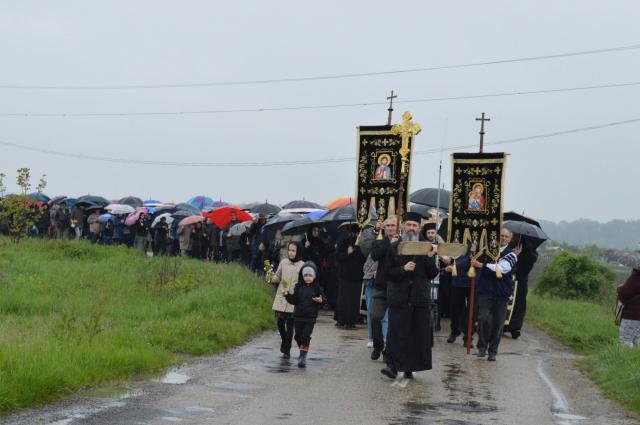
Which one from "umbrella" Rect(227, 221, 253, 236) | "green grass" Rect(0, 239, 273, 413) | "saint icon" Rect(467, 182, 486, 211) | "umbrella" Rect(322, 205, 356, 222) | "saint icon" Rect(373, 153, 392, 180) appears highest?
"saint icon" Rect(373, 153, 392, 180)

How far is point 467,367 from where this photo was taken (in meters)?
14.7

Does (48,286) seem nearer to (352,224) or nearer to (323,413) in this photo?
(352,224)

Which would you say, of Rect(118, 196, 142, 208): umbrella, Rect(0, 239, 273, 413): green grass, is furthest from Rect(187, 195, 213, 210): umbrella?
Rect(0, 239, 273, 413): green grass

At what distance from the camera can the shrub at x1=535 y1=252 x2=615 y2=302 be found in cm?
3359

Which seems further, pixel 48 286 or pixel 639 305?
pixel 48 286

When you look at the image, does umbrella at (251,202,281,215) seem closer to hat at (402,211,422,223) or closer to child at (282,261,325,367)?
child at (282,261,325,367)

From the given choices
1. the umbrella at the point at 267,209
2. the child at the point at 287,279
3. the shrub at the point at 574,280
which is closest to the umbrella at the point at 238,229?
the umbrella at the point at 267,209

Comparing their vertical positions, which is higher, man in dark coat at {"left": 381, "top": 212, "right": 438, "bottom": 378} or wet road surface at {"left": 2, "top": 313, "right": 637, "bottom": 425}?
man in dark coat at {"left": 381, "top": 212, "right": 438, "bottom": 378}

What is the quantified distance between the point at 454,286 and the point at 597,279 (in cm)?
1622

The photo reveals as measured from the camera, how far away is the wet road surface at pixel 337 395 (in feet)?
33.0

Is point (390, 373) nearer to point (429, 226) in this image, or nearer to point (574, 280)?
point (429, 226)

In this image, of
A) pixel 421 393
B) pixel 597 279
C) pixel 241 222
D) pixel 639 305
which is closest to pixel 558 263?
pixel 597 279

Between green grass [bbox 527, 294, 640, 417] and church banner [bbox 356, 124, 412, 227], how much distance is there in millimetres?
4272

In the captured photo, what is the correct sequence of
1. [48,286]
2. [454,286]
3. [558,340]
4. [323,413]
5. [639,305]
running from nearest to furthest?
[323,413] → [639,305] → [454,286] → [558,340] → [48,286]
